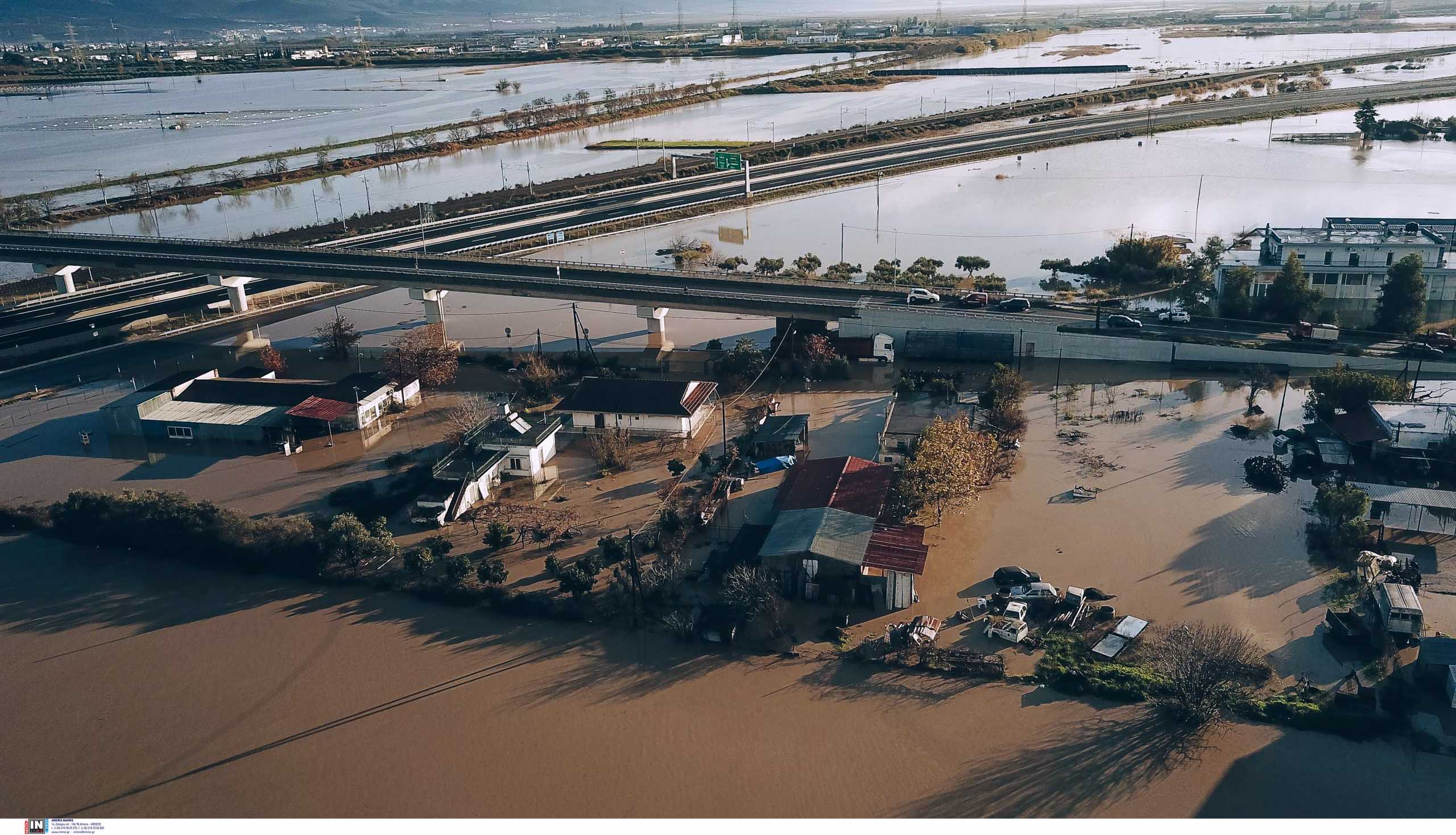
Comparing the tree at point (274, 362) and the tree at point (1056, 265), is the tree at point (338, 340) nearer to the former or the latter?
the tree at point (274, 362)

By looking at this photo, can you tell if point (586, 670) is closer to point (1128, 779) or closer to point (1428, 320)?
point (1128, 779)

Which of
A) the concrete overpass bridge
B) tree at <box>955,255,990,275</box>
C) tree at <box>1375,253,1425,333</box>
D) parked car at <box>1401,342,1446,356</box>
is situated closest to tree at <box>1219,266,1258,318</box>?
tree at <box>1375,253,1425,333</box>

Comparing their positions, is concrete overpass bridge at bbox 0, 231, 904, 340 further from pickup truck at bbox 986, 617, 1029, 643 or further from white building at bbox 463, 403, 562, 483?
pickup truck at bbox 986, 617, 1029, 643

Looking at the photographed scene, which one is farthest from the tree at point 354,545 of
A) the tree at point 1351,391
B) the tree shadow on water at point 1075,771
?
the tree at point 1351,391

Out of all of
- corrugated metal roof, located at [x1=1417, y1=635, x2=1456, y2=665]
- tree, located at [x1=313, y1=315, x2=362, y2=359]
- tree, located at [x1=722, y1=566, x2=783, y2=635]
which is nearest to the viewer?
corrugated metal roof, located at [x1=1417, y1=635, x2=1456, y2=665]

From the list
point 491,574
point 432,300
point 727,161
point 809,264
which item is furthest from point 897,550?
point 727,161

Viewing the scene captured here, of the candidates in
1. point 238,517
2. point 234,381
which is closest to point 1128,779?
point 238,517

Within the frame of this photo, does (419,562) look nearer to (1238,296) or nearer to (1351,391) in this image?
(1351,391)
